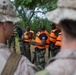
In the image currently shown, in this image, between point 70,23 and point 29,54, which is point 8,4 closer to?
point 70,23

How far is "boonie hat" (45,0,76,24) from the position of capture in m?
2.08

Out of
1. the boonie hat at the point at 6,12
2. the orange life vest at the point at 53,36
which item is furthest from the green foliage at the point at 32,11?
the boonie hat at the point at 6,12

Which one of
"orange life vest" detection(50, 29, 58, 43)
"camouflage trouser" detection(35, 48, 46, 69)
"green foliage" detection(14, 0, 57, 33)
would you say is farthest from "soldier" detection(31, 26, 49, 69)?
"green foliage" detection(14, 0, 57, 33)

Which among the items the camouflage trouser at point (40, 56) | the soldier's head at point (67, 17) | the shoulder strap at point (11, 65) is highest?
the soldier's head at point (67, 17)

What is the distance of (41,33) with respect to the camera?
11.6 metres

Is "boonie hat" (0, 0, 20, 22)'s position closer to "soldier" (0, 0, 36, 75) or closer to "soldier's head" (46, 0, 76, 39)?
"soldier" (0, 0, 36, 75)

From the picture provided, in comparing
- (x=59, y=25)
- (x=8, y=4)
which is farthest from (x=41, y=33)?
(x=59, y=25)

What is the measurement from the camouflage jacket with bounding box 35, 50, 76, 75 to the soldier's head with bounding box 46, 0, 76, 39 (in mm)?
103

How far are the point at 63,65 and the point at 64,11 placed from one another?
289 millimetres

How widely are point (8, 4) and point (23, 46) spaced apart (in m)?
11.0

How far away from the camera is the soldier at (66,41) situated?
6.83ft

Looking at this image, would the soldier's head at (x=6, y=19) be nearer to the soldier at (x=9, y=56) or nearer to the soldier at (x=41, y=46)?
the soldier at (x=9, y=56)

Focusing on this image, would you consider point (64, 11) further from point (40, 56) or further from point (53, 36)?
point (40, 56)

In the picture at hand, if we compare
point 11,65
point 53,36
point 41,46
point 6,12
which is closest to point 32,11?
point 41,46
